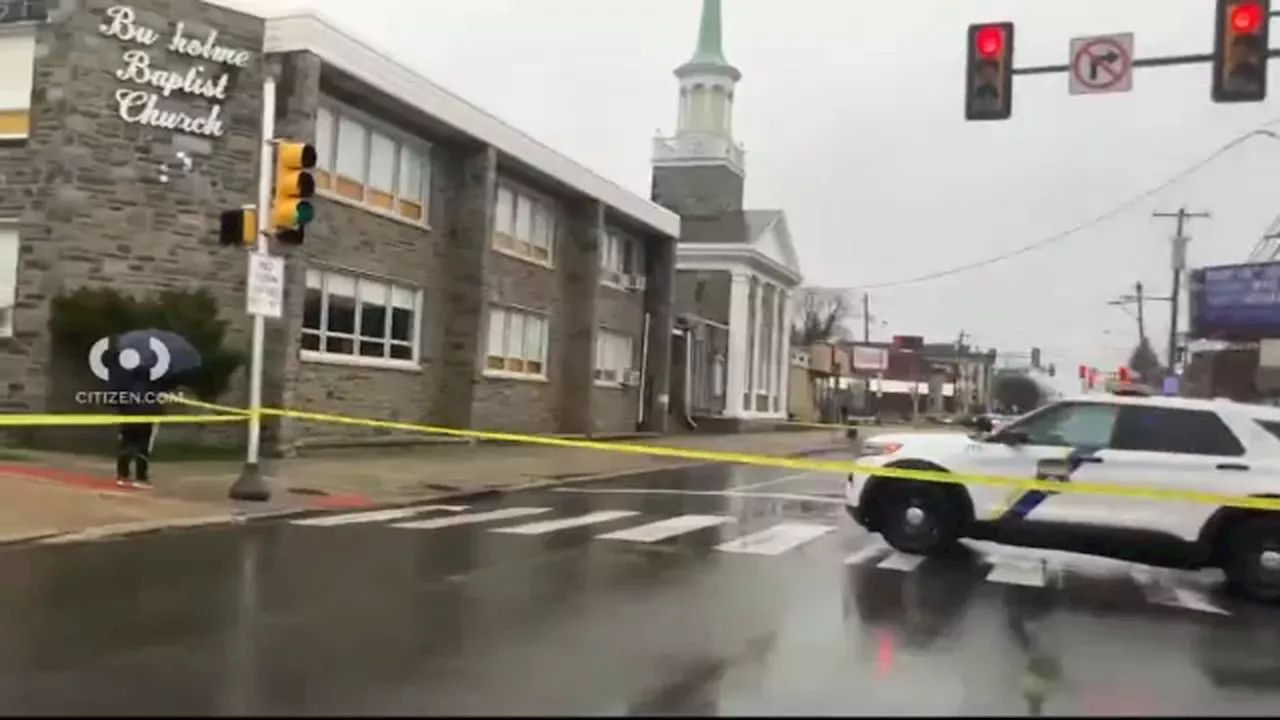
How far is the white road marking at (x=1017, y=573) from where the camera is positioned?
1101cm

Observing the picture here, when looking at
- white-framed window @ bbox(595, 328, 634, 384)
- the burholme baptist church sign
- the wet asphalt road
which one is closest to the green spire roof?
white-framed window @ bbox(595, 328, 634, 384)

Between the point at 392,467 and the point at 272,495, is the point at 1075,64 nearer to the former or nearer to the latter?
the point at 272,495

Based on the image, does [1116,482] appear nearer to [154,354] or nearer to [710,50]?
[154,354]

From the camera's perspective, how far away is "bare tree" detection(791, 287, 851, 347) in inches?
4483

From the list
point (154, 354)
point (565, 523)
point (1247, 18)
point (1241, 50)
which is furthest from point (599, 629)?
point (1247, 18)

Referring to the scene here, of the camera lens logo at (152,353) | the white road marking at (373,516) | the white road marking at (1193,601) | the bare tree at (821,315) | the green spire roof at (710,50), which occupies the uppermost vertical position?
the green spire roof at (710,50)

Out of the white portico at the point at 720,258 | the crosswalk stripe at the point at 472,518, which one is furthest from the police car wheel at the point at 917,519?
the white portico at the point at 720,258

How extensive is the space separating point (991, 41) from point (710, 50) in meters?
51.5

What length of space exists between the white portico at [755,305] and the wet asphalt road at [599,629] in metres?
38.7

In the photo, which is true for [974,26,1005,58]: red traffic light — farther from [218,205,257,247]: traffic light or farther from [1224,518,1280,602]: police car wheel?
[218,205,257,247]: traffic light

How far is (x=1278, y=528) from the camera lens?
1088 centimetres

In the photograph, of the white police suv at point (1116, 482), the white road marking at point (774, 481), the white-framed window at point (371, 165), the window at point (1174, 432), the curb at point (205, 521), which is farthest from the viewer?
the white-framed window at point (371, 165)

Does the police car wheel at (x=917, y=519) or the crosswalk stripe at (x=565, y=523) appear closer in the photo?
the police car wheel at (x=917, y=519)

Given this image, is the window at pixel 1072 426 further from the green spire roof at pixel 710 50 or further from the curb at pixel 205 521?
the green spire roof at pixel 710 50
